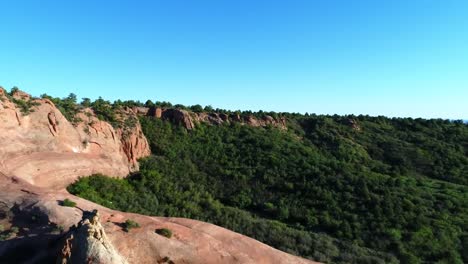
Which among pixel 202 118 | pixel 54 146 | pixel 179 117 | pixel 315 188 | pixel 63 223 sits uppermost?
pixel 202 118

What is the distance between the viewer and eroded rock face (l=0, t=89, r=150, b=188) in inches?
1166

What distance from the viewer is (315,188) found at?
48.9m

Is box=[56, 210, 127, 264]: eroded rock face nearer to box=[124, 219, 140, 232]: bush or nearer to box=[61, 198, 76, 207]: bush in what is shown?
box=[124, 219, 140, 232]: bush

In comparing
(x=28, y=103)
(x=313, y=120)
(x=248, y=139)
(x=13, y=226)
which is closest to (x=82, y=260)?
(x=13, y=226)

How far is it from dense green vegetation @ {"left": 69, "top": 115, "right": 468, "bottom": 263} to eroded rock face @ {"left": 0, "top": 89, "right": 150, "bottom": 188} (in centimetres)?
221

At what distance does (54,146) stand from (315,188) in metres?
31.5

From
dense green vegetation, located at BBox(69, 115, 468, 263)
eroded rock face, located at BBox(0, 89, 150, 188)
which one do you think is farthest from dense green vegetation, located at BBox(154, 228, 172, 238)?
Answer: dense green vegetation, located at BBox(69, 115, 468, 263)

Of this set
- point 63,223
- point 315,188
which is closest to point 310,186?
point 315,188

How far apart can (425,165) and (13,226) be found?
62.4 metres

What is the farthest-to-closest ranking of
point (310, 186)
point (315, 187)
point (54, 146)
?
point (310, 186) < point (315, 187) < point (54, 146)

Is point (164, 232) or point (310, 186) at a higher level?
point (164, 232)

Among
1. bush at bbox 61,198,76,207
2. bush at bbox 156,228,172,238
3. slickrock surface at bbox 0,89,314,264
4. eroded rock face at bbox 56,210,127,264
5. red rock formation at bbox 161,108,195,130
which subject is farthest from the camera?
red rock formation at bbox 161,108,195,130

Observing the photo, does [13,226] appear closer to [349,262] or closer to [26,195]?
[26,195]

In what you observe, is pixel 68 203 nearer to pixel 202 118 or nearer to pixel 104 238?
pixel 104 238
